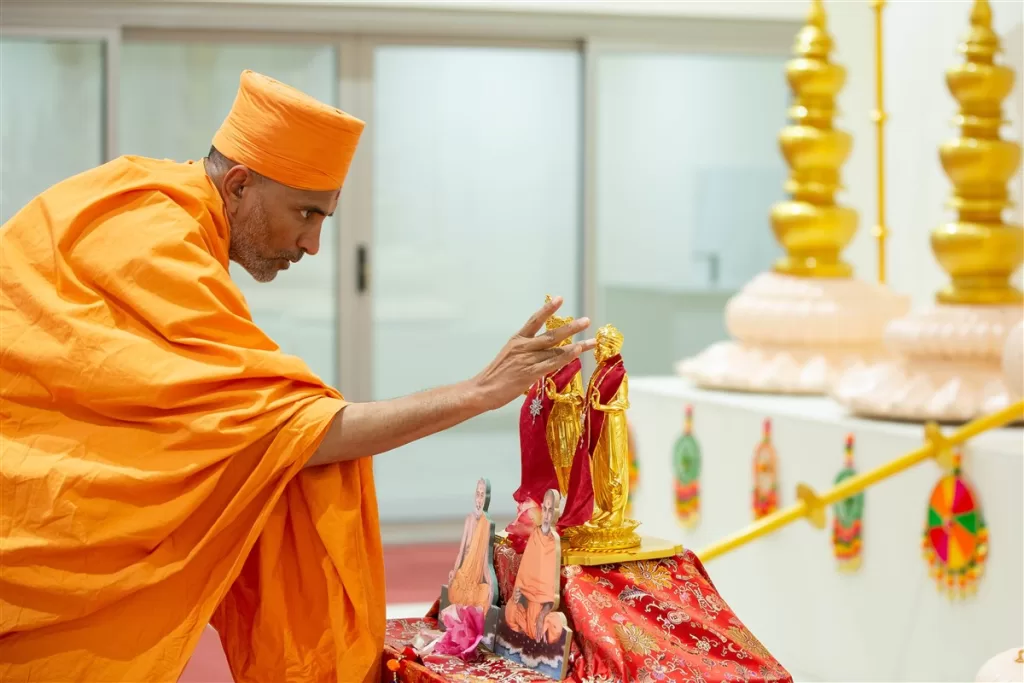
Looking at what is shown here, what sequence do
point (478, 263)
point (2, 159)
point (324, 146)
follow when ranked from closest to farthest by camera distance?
point (324, 146), point (2, 159), point (478, 263)

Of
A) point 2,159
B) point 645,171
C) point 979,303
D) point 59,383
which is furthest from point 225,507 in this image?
point 645,171

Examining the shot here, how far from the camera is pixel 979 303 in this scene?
147 inches

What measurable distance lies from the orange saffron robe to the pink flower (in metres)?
0.12

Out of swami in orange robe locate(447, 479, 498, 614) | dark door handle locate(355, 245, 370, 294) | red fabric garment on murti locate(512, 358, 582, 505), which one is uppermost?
dark door handle locate(355, 245, 370, 294)

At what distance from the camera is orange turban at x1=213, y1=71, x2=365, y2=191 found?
2.36 meters

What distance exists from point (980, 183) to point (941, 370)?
1.74 ft

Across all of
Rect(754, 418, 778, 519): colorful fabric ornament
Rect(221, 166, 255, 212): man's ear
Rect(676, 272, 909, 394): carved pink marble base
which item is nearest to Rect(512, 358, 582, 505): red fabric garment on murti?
Rect(221, 166, 255, 212): man's ear

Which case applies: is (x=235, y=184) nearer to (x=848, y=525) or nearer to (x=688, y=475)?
(x=848, y=525)

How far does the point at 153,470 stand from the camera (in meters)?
2.14

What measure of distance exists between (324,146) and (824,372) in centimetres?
247

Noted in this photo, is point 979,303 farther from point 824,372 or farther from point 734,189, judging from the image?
point 734,189

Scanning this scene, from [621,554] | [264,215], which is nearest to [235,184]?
[264,215]

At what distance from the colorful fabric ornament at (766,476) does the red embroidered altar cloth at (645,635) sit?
170cm

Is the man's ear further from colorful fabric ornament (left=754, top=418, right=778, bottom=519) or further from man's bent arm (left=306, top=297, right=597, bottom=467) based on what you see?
colorful fabric ornament (left=754, top=418, right=778, bottom=519)
